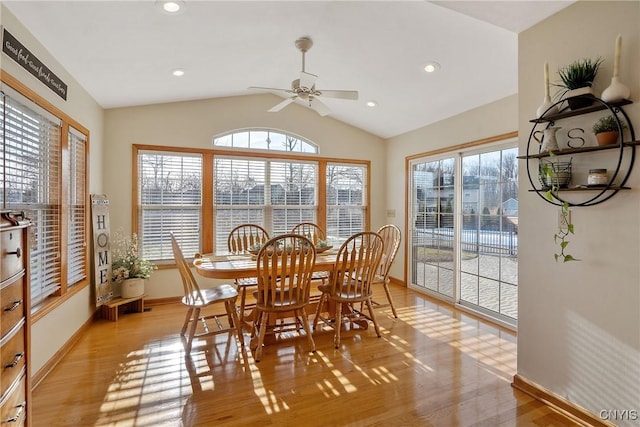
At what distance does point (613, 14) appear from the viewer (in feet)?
5.94

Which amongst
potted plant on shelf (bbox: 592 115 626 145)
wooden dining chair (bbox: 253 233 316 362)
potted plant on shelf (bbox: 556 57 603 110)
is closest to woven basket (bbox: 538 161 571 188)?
potted plant on shelf (bbox: 592 115 626 145)

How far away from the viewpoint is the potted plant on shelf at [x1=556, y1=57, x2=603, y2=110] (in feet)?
6.13

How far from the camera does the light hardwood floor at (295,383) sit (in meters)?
2.01

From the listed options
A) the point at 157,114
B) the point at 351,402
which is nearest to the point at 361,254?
the point at 351,402

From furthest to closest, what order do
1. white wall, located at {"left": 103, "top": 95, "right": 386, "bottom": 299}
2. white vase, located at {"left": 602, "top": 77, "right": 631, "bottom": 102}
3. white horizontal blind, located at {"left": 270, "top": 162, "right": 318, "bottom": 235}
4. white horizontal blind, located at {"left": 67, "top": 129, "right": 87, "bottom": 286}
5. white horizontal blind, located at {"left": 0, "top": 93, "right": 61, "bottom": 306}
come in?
1. white horizontal blind, located at {"left": 270, "top": 162, "right": 318, "bottom": 235}
2. white wall, located at {"left": 103, "top": 95, "right": 386, "bottom": 299}
3. white horizontal blind, located at {"left": 67, "top": 129, "right": 87, "bottom": 286}
4. white horizontal blind, located at {"left": 0, "top": 93, "right": 61, "bottom": 306}
5. white vase, located at {"left": 602, "top": 77, "right": 631, "bottom": 102}

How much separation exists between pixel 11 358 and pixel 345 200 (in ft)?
14.9

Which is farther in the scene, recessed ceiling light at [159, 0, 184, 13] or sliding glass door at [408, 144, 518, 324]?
sliding glass door at [408, 144, 518, 324]

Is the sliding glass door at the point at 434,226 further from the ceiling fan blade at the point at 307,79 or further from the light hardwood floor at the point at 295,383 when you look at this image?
the ceiling fan blade at the point at 307,79

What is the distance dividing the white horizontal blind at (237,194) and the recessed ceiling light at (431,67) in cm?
255

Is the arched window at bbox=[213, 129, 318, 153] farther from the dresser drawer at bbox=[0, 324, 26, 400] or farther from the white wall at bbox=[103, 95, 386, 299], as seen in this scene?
the dresser drawer at bbox=[0, 324, 26, 400]

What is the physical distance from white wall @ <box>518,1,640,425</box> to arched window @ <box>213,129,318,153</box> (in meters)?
3.25

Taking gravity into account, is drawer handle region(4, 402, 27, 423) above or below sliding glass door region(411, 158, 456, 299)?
below

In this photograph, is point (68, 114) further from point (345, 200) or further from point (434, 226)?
point (434, 226)

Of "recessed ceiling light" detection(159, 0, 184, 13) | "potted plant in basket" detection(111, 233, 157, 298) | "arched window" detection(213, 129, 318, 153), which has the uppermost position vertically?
"recessed ceiling light" detection(159, 0, 184, 13)
